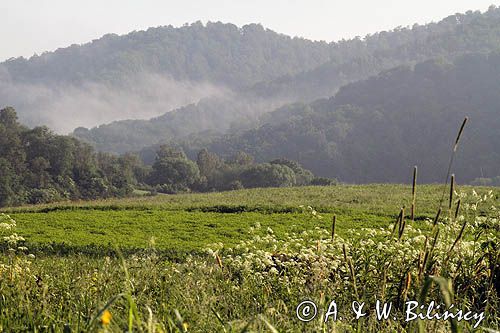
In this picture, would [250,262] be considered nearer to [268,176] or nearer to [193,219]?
[193,219]

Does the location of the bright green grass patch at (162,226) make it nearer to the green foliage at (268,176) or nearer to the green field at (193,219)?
the green field at (193,219)

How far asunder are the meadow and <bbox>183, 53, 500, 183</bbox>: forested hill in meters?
93.6

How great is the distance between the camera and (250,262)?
686 cm

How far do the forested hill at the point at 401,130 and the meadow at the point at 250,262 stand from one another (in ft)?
307

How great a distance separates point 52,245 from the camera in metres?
17.1

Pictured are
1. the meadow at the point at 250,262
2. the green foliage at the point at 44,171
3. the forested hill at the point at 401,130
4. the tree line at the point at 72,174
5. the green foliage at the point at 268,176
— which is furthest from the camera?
the forested hill at the point at 401,130

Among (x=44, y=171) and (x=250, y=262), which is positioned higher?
(x=250, y=262)

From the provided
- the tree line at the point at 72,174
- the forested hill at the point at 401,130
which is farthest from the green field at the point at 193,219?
the forested hill at the point at 401,130

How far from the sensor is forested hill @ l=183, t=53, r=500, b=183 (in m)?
125

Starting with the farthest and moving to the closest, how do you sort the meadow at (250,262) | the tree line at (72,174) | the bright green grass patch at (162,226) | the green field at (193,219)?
the tree line at (72,174) < the green field at (193,219) < the bright green grass patch at (162,226) < the meadow at (250,262)

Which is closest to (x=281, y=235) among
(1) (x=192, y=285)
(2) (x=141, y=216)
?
(2) (x=141, y=216)

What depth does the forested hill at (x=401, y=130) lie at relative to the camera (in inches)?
4921

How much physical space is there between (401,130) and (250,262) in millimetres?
139790

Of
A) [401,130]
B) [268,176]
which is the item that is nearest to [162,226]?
[268,176]
